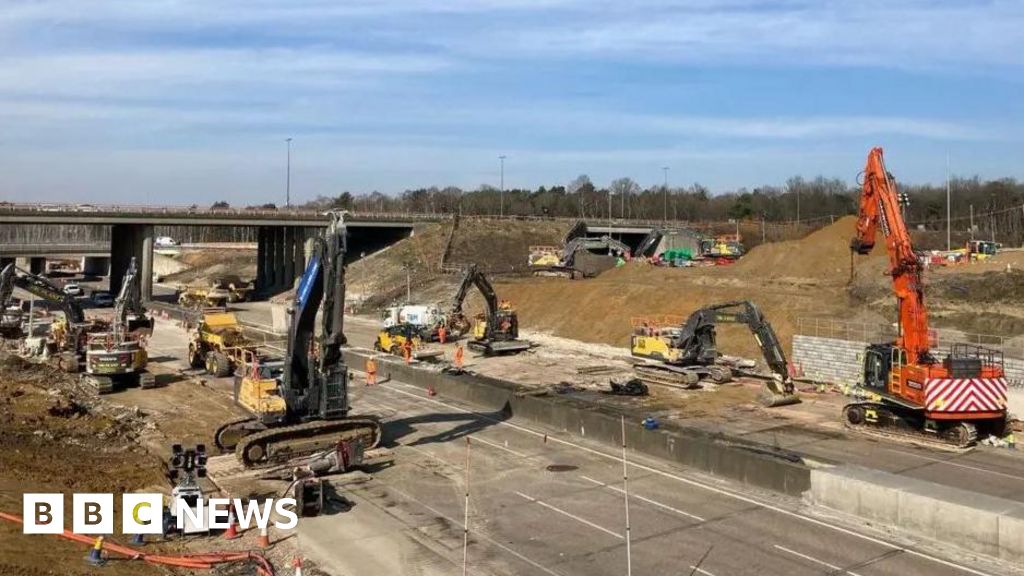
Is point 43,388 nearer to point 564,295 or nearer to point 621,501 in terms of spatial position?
point 621,501

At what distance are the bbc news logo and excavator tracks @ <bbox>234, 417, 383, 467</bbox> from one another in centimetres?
276

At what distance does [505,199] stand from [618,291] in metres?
116

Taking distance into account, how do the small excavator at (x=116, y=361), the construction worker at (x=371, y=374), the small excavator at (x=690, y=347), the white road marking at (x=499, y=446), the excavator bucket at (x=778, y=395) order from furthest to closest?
the construction worker at (x=371, y=374) → the small excavator at (x=116, y=361) → the small excavator at (x=690, y=347) → the excavator bucket at (x=778, y=395) → the white road marking at (x=499, y=446)

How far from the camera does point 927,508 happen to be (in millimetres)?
16312

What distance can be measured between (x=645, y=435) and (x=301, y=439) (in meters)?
9.43

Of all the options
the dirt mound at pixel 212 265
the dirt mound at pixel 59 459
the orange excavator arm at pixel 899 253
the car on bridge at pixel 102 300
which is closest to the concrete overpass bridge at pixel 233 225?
the car on bridge at pixel 102 300

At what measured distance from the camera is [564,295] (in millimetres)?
59812

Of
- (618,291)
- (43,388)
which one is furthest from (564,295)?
(43,388)

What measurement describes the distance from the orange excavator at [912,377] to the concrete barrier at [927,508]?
7.39 meters

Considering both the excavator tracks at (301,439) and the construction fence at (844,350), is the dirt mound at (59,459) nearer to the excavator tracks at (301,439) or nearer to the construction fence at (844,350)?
the excavator tracks at (301,439)

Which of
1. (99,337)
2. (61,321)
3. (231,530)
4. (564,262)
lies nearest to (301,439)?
(231,530)

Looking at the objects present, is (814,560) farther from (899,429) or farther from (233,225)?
(233,225)

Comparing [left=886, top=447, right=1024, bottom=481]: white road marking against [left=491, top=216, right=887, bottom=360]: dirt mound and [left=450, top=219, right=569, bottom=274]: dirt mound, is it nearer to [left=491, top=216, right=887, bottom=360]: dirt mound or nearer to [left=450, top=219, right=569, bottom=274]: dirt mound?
[left=491, top=216, right=887, bottom=360]: dirt mound

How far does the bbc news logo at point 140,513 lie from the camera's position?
16.7 metres
